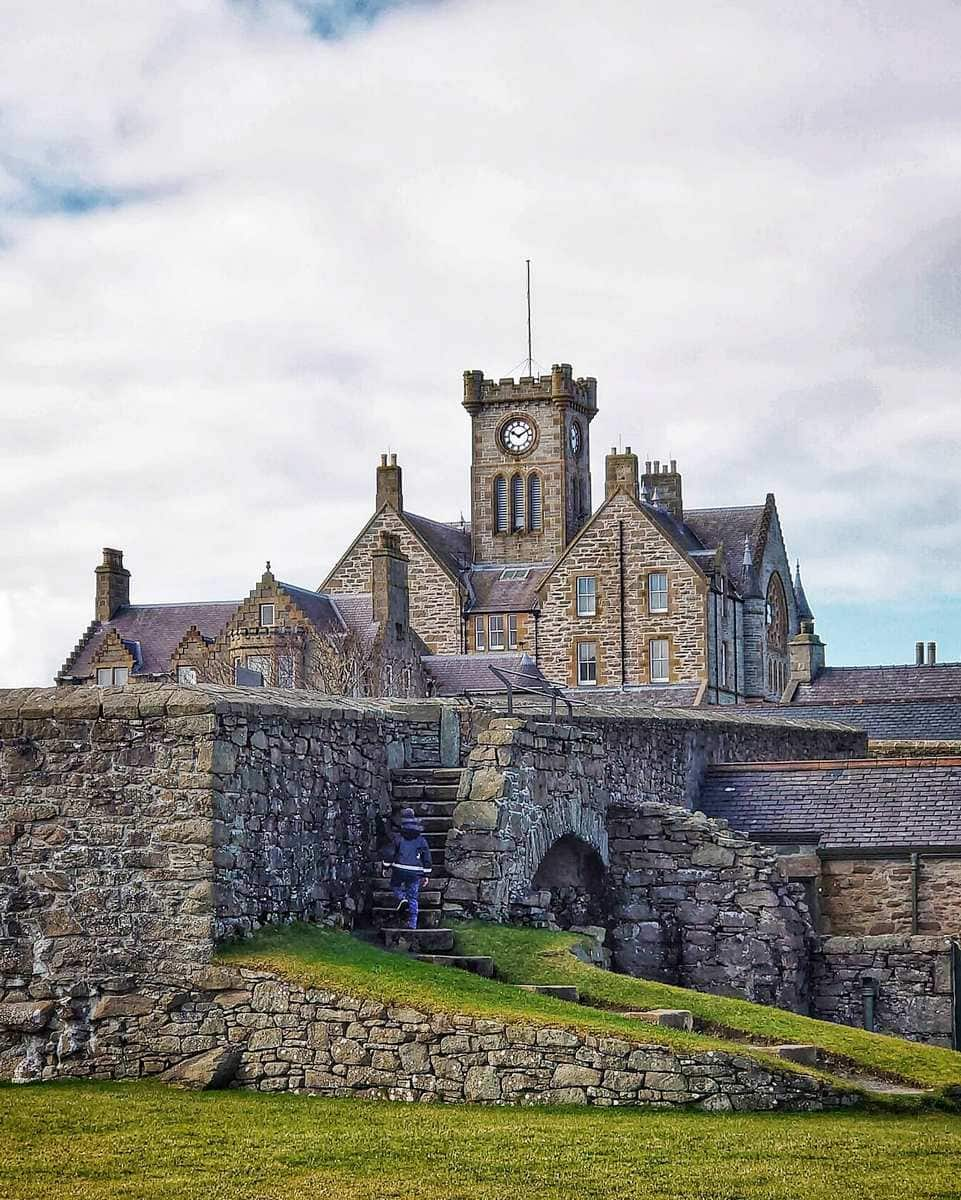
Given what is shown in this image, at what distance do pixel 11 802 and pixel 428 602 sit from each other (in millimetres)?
71478

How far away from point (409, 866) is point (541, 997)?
3177 millimetres

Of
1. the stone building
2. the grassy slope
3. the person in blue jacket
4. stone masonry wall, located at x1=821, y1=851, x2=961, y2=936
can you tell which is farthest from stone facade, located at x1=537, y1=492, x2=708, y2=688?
the grassy slope

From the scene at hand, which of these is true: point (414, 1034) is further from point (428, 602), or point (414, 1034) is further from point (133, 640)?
point (428, 602)

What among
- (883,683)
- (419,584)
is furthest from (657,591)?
(883,683)

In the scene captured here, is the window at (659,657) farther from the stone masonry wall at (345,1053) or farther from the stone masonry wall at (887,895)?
the stone masonry wall at (345,1053)

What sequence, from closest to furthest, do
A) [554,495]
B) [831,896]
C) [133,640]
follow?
1. [831,896]
2. [133,640]
3. [554,495]

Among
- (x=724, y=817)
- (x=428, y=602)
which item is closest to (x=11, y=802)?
(x=724, y=817)

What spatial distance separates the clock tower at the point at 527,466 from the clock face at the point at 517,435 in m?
0.05

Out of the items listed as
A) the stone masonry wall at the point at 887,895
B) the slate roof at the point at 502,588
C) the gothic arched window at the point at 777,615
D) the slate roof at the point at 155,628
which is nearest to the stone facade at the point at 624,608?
the slate roof at the point at 502,588

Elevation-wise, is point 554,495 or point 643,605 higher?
point 554,495

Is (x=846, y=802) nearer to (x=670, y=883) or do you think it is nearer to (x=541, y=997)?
(x=670, y=883)

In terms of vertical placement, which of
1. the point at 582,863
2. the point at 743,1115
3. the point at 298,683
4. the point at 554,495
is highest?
the point at 554,495

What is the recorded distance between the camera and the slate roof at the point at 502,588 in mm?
86875

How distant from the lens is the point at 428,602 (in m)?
88.7
